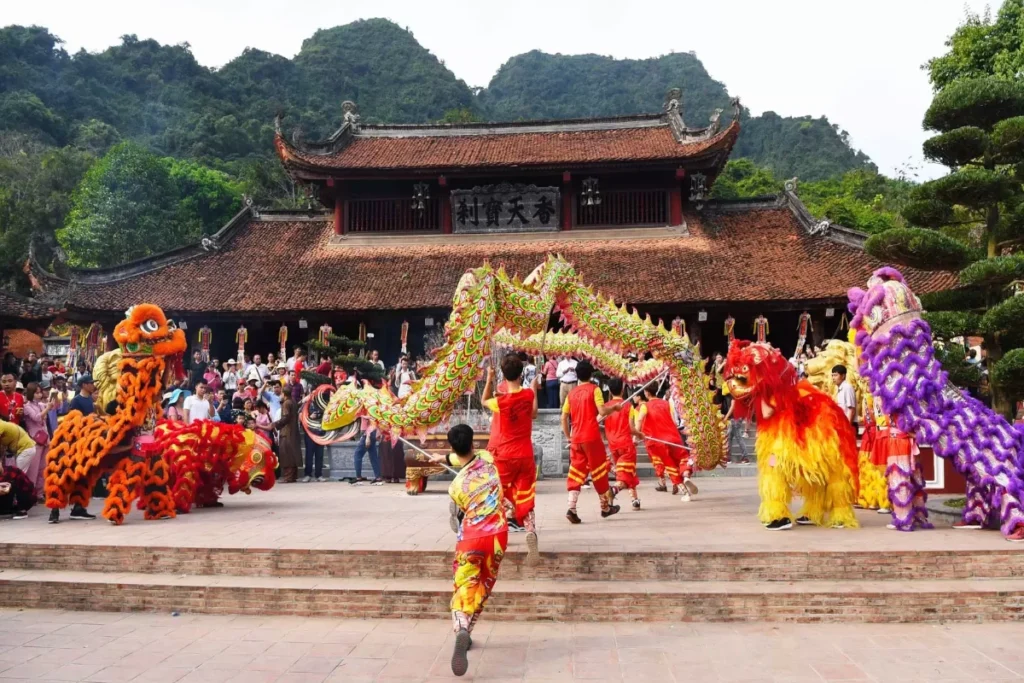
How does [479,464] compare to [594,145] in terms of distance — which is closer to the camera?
[479,464]

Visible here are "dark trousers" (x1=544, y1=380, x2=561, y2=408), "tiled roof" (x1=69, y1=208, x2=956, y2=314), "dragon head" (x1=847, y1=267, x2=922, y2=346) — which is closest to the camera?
"dragon head" (x1=847, y1=267, x2=922, y2=346)

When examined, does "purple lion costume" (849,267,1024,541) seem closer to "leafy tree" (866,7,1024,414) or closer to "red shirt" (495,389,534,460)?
"leafy tree" (866,7,1024,414)

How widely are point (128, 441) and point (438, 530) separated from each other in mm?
3260

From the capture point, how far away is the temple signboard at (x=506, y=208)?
803 inches

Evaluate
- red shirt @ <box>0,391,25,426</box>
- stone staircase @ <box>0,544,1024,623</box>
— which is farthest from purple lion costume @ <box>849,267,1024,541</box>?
red shirt @ <box>0,391,25,426</box>

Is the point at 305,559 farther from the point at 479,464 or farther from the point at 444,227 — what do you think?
the point at 444,227

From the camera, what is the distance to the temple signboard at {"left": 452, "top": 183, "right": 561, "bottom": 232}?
2041cm

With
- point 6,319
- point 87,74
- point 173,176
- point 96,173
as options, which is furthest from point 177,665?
point 87,74

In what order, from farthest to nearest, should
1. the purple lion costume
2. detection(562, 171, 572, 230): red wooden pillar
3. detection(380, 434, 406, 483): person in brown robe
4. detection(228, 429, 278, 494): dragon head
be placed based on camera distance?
1. detection(562, 171, 572, 230): red wooden pillar
2. detection(380, 434, 406, 483): person in brown robe
3. detection(228, 429, 278, 494): dragon head
4. the purple lion costume

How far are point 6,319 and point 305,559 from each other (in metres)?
15.4

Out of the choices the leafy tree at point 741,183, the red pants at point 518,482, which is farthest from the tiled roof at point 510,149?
the leafy tree at point 741,183

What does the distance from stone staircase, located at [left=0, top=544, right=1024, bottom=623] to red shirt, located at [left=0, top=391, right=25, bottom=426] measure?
2.67 meters

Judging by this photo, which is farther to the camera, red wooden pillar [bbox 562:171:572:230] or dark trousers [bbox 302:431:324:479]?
red wooden pillar [bbox 562:171:572:230]

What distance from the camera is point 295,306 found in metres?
18.0
